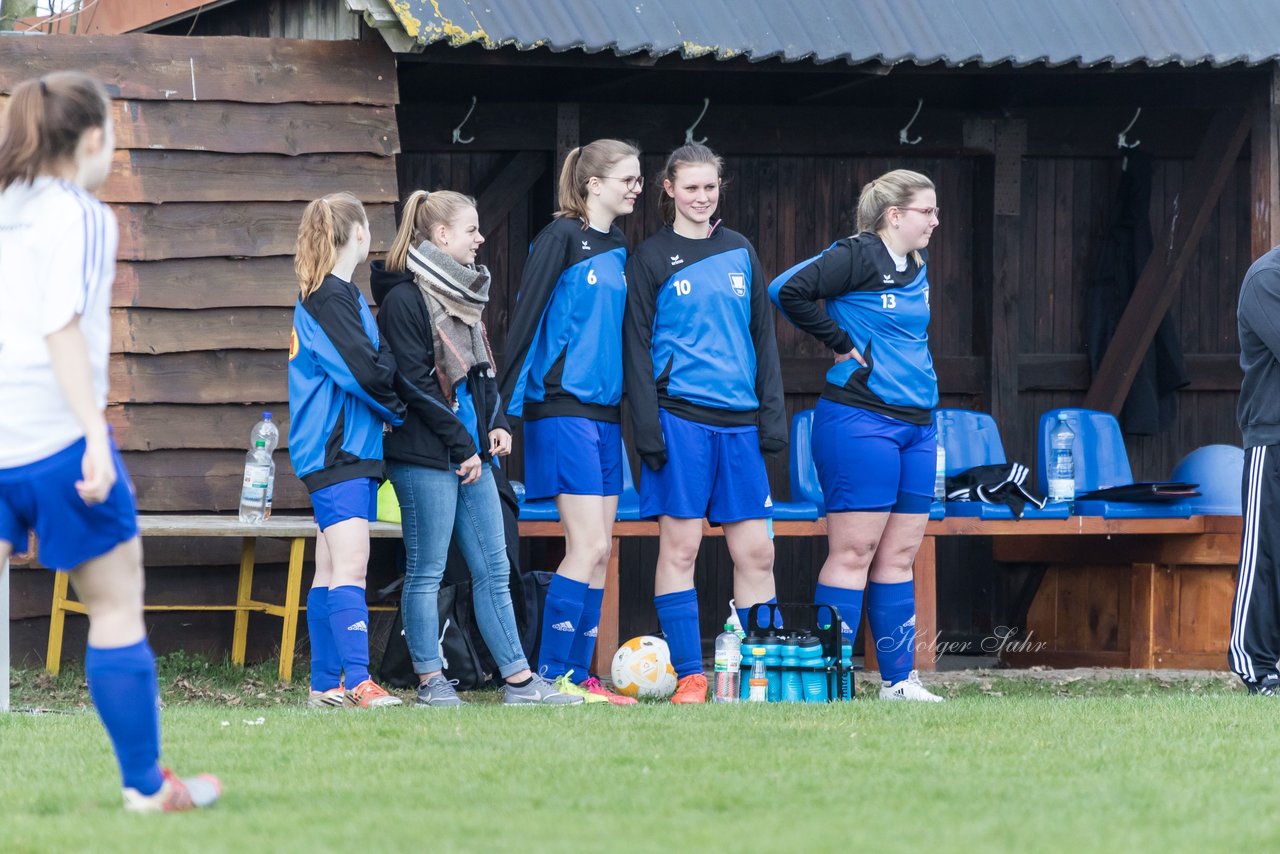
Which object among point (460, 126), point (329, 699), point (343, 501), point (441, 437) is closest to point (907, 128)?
point (460, 126)

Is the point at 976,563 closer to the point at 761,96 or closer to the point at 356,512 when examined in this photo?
the point at 761,96

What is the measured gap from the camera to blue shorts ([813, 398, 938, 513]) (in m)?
6.28

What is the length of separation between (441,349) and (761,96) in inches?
143

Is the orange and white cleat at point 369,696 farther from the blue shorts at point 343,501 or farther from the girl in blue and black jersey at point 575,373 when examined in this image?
the girl in blue and black jersey at point 575,373

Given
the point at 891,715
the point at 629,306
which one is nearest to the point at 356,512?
the point at 629,306

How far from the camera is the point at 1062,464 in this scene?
8.73 metres

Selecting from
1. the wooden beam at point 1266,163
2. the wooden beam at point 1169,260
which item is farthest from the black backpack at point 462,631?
the wooden beam at point 1169,260

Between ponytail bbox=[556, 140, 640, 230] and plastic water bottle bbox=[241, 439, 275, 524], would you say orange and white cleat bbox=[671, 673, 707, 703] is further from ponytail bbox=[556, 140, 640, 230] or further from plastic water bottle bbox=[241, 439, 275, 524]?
plastic water bottle bbox=[241, 439, 275, 524]

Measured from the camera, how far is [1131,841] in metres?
3.48

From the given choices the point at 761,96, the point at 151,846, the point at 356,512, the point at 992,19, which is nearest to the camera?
the point at 151,846

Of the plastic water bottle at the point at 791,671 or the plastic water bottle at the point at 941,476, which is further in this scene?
the plastic water bottle at the point at 941,476

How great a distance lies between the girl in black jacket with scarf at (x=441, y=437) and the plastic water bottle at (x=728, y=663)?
600 millimetres

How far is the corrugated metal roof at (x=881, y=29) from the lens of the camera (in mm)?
7043

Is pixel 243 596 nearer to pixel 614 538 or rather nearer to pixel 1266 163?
pixel 614 538
